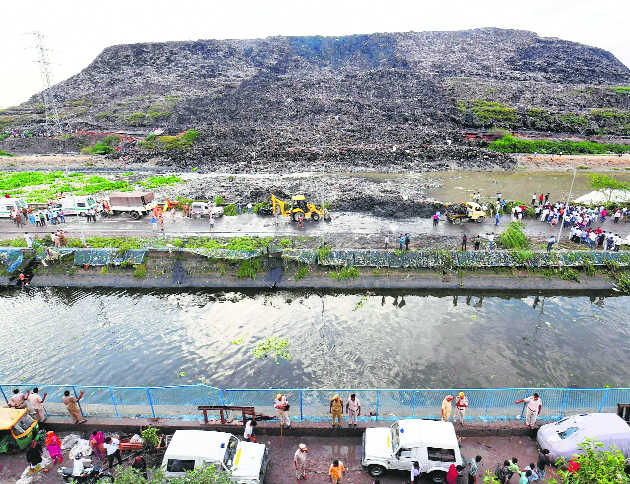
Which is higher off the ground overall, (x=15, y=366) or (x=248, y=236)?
(x=248, y=236)

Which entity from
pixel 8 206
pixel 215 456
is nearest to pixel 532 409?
pixel 215 456

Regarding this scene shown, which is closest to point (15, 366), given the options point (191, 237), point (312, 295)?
point (191, 237)

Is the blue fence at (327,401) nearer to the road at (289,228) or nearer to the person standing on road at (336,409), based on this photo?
the person standing on road at (336,409)

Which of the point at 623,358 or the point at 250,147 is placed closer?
the point at 623,358

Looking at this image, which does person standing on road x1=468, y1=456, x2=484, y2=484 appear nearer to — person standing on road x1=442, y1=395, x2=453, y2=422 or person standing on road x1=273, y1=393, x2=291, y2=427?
person standing on road x1=442, y1=395, x2=453, y2=422

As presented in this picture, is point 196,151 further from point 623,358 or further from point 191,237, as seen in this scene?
point 623,358

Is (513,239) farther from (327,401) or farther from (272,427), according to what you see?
(272,427)

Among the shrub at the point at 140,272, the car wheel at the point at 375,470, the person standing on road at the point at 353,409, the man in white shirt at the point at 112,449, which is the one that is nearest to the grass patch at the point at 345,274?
the shrub at the point at 140,272
